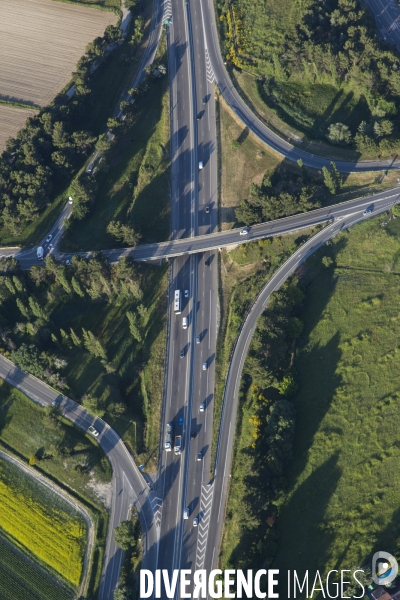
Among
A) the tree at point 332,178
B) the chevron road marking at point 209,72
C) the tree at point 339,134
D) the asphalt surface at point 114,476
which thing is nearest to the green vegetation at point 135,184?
the chevron road marking at point 209,72

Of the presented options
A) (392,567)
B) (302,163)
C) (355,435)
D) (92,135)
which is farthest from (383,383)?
(92,135)

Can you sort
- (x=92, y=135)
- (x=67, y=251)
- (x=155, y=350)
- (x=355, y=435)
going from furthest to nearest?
(x=92, y=135) < (x=67, y=251) < (x=155, y=350) < (x=355, y=435)

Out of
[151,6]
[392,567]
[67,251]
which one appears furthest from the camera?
[151,6]

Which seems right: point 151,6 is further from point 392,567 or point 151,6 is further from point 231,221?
point 392,567

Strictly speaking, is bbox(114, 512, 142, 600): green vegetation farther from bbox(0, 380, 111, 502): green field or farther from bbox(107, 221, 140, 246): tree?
bbox(107, 221, 140, 246): tree

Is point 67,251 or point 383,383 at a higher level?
point 67,251

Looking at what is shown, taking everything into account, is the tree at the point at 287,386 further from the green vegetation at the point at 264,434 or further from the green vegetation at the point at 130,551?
the green vegetation at the point at 130,551
